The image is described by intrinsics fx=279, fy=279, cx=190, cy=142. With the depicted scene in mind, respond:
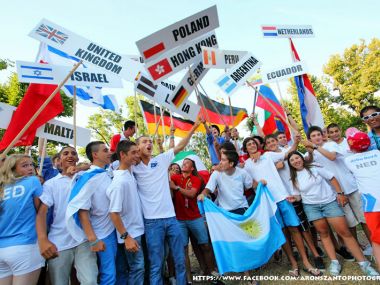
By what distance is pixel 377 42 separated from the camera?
2708cm

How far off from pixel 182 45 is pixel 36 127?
296 centimetres

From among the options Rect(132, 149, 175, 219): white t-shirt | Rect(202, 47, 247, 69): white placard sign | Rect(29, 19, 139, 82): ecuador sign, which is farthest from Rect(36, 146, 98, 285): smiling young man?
Rect(202, 47, 247, 69): white placard sign

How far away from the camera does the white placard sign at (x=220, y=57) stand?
4.89 metres

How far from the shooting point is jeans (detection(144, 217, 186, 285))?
3.34 metres

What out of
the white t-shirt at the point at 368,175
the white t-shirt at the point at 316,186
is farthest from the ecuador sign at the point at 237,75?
the white t-shirt at the point at 368,175

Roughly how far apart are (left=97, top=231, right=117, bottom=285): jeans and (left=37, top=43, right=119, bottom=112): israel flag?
4083 millimetres

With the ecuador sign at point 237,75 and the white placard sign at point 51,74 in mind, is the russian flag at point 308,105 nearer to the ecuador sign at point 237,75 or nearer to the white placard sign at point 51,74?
the ecuador sign at point 237,75

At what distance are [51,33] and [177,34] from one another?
2366mm

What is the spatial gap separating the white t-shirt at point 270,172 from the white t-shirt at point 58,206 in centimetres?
282

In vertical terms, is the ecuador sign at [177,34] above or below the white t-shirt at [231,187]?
above

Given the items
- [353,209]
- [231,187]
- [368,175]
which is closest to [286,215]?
[231,187]

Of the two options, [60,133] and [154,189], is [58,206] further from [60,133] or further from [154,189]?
[60,133]

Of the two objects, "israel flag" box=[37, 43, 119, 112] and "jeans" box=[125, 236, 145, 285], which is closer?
"jeans" box=[125, 236, 145, 285]

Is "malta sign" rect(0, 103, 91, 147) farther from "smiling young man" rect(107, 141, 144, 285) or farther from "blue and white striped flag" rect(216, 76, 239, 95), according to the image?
"blue and white striped flag" rect(216, 76, 239, 95)
